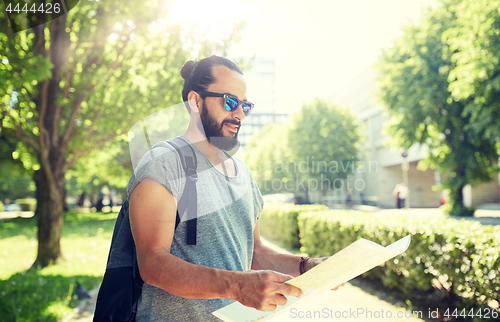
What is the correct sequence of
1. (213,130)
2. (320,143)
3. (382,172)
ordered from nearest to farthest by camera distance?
(213,130) → (320,143) → (382,172)

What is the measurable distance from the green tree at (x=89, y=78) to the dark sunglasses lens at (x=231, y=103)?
5556 millimetres

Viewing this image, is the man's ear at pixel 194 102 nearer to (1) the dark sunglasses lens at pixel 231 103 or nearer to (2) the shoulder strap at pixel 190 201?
(1) the dark sunglasses lens at pixel 231 103

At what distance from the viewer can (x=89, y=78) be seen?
804 centimetres

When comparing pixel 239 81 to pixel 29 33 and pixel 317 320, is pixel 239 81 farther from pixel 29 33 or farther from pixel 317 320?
pixel 29 33

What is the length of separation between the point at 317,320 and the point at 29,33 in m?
7.77

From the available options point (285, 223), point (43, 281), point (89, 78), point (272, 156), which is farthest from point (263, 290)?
point (272, 156)

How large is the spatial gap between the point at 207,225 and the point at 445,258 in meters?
4.50

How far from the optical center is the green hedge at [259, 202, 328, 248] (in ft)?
38.0

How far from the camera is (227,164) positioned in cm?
182

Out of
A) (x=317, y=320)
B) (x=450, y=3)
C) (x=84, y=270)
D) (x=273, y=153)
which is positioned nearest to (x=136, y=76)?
(x=84, y=270)

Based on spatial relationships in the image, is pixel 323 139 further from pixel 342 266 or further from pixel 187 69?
pixel 342 266

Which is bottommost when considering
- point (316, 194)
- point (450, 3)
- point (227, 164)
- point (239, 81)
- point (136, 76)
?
point (316, 194)

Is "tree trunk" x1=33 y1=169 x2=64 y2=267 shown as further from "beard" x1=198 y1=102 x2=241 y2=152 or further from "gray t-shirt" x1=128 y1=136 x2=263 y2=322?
"gray t-shirt" x1=128 y1=136 x2=263 y2=322

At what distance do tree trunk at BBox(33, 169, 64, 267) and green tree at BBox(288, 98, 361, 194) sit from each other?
83.6 ft
